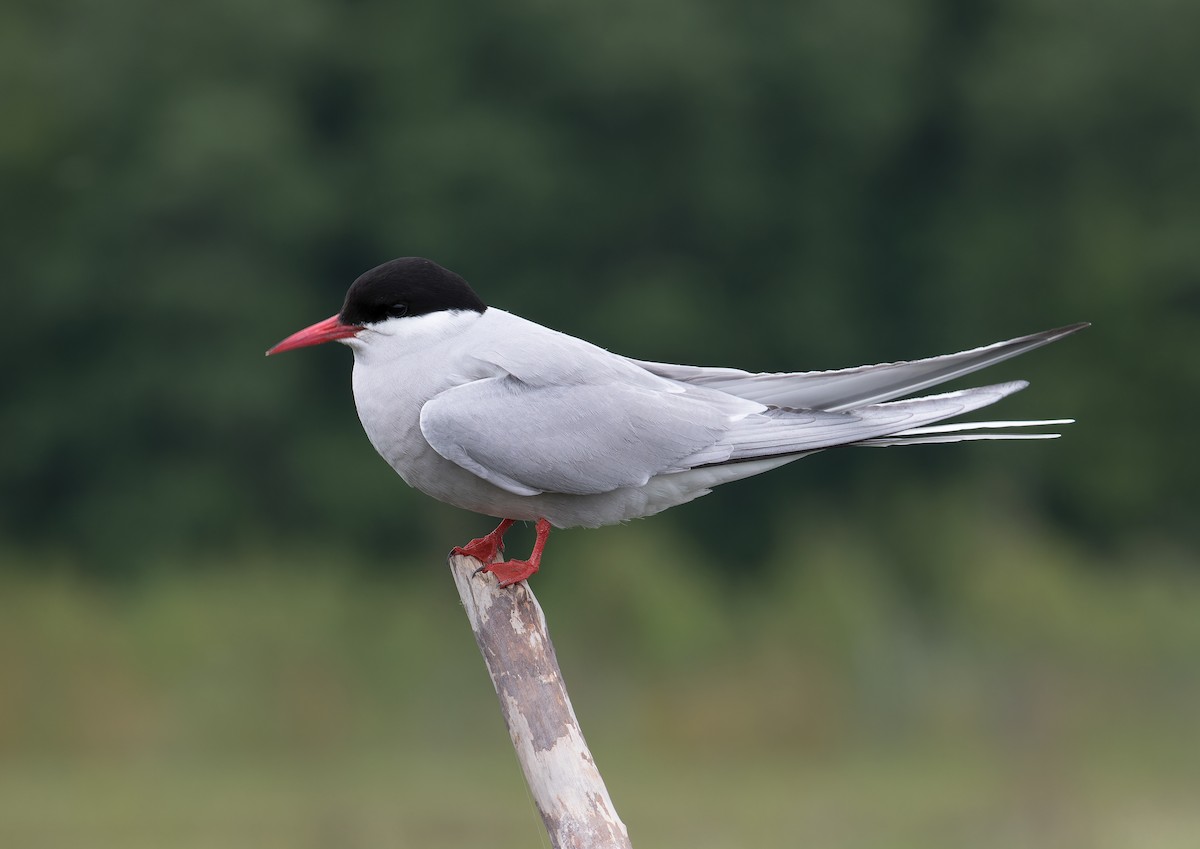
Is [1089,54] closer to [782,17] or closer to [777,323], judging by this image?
[782,17]

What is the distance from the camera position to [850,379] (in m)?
3.87

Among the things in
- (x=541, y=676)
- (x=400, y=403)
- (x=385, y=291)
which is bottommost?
(x=541, y=676)

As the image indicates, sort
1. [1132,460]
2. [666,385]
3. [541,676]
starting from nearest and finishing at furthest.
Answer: [541,676], [666,385], [1132,460]

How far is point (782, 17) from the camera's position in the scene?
1223 centimetres

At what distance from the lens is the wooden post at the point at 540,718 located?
352 centimetres

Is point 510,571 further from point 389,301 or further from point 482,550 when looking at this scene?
point 389,301

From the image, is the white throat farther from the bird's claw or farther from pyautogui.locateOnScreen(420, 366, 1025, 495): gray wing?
the bird's claw

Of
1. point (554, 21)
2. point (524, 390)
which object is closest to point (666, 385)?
point (524, 390)

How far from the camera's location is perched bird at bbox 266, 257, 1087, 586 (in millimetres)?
3744

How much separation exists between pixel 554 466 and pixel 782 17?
363 inches

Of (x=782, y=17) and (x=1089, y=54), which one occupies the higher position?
(x=782, y=17)

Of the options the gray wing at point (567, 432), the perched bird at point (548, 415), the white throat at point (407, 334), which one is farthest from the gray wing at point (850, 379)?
the white throat at point (407, 334)

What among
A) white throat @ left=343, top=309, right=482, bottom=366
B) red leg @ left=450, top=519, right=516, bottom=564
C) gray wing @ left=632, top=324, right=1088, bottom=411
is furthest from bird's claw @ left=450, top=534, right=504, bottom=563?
gray wing @ left=632, top=324, right=1088, bottom=411

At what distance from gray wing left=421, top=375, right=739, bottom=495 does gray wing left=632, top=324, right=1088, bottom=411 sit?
135mm
